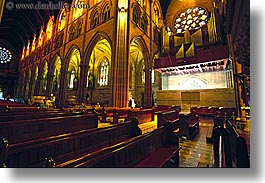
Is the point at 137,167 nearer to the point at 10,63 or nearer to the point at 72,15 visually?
the point at 72,15

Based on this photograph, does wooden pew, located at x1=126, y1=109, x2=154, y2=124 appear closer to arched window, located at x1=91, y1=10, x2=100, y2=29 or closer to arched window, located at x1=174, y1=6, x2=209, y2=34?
arched window, located at x1=91, y1=10, x2=100, y2=29

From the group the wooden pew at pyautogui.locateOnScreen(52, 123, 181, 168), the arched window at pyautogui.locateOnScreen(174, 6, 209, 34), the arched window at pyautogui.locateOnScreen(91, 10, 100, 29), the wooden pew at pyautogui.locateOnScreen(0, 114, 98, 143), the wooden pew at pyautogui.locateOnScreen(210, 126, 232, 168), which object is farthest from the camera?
the arched window at pyautogui.locateOnScreen(174, 6, 209, 34)

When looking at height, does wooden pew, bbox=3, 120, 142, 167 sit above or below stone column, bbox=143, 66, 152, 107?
below

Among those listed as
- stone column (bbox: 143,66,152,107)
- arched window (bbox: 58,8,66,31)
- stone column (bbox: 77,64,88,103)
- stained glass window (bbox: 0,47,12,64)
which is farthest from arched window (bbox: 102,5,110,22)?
stained glass window (bbox: 0,47,12,64)

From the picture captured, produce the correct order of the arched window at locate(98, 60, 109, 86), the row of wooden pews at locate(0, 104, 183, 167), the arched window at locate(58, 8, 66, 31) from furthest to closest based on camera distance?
the arched window at locate(98, 60, 109, 86) → the arched window at locate(58, 8, 66, 31) → the row of wooden pews at locate(0, 104, 183, 167)

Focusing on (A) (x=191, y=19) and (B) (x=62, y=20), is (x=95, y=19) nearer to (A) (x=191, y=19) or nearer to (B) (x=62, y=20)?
(B) (x=62, y=20)

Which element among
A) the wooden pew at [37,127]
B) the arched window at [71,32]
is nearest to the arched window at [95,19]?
the arched window at [71,32]

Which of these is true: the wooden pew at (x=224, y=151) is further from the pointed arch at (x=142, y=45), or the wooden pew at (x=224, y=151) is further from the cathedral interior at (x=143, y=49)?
the pointed arch at (x=142, y=45)

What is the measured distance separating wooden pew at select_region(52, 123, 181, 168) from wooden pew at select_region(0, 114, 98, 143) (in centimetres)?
155

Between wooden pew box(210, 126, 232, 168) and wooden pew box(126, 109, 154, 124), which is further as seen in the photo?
wooden pew box(126, 109, 154, 124)

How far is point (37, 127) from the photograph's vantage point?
2.65 m

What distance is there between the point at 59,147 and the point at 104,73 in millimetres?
15648

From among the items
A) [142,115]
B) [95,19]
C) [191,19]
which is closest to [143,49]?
[95,19]

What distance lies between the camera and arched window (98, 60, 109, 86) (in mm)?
16669
